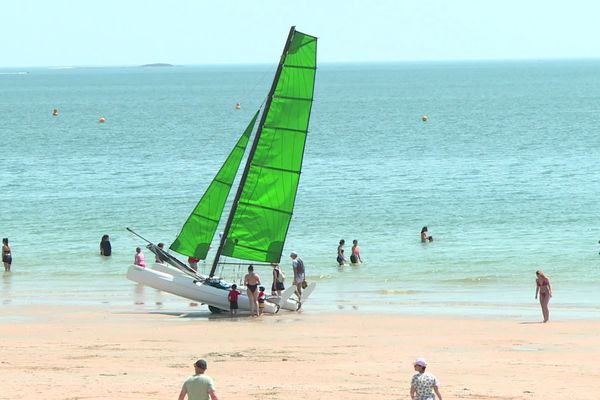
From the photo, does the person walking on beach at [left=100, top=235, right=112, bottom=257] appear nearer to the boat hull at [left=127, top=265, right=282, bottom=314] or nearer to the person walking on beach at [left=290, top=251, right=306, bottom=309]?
the boat hull at [left=127, top=265, right=282, bottom=314]

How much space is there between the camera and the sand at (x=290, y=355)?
20.2 metres

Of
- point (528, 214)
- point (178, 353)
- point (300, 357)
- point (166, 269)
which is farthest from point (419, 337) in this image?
point (528, 214)

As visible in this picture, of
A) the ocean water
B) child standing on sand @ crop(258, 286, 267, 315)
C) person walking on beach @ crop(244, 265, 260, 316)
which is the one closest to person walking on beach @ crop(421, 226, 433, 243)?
the ocean water

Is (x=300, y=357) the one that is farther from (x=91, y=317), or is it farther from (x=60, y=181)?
(x=60, y=181)

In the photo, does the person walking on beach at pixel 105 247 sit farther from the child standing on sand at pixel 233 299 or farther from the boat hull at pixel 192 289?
the child standing on sand at pixel 233 299

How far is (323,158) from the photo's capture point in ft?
287

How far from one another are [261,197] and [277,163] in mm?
1003

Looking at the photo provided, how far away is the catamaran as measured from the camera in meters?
30.4

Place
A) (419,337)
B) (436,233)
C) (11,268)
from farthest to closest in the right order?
(436,233), (11,268), (419,337)

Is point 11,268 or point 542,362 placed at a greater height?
point 542,362

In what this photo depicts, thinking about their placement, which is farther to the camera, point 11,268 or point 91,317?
point 11,268

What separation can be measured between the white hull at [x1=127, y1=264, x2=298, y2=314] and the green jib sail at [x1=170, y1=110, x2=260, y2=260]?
886mm

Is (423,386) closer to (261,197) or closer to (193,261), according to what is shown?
(261,197)

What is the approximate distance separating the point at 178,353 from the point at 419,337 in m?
5.69
